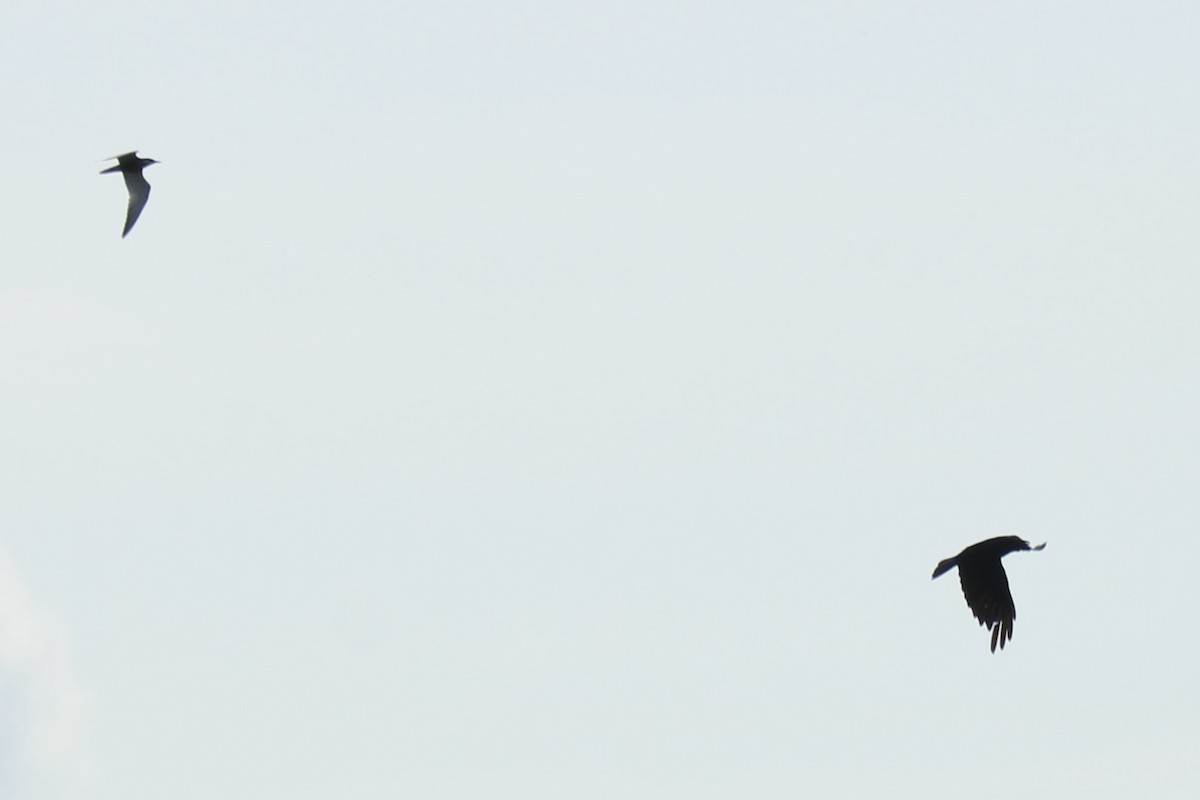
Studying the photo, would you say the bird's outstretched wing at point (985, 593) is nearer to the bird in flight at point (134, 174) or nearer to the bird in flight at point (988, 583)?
the bird in flight at point (988, 583)

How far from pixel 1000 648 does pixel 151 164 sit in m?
33.3

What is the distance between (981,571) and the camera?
5909 centimetres

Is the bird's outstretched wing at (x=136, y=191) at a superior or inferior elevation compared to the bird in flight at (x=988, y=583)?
superior

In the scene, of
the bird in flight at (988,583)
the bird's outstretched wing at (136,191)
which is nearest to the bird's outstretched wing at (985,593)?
the bird in flight at (988,583)

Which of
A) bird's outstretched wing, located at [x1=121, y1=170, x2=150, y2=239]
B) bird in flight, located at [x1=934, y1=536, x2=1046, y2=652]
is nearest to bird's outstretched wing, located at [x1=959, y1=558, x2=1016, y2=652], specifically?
bird in flight, located at [x1=934, y1=536, x2=1046, y2=652]

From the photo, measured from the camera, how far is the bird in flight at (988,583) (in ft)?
193

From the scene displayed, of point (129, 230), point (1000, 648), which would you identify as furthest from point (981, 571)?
point (129, 230)

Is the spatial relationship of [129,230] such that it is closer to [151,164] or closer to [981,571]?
[151,164]

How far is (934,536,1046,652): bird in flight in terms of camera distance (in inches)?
2322

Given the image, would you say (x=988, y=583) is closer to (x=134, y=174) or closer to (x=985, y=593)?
(x=985, y=593)

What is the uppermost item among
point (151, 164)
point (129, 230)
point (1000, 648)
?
point (151, 164)

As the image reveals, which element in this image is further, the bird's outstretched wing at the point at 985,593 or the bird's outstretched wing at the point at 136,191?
the bird's outstretched wing at the point at 136,191

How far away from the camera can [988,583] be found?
194 feet

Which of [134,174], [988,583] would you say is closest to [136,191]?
[134,174]
